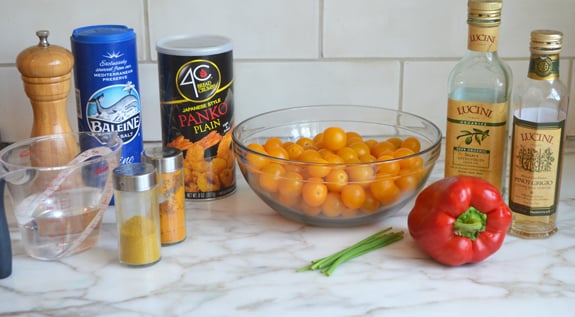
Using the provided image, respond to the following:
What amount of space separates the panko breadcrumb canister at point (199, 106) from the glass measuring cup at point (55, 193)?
4.6 inches

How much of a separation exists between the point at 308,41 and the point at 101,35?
15.4 inches

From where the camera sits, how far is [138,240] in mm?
1009

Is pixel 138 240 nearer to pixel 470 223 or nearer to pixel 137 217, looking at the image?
pixel 137 217

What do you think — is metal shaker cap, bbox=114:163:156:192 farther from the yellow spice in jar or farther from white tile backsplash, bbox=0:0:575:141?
white tile backsplash, bbox=0:0:575:141

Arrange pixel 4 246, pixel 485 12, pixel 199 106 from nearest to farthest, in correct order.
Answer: pixel 4 246
pixel 485 12
pixel 199 106

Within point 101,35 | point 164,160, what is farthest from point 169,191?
point 101,35

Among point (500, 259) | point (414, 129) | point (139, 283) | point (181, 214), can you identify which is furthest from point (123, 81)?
point (500, 259)

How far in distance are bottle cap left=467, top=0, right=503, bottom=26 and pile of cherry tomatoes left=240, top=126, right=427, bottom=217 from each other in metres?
0.21

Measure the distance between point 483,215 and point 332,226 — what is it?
0.23 meters

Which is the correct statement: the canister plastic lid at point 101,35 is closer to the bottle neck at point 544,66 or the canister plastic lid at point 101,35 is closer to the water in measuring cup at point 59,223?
the water in measuring cup at point 59,223

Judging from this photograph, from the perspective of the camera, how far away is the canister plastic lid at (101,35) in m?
1.12

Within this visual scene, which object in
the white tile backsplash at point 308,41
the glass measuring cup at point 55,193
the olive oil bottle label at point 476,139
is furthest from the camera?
the white tile backsplash at point 308,41

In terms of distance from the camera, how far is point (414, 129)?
4.19 ft

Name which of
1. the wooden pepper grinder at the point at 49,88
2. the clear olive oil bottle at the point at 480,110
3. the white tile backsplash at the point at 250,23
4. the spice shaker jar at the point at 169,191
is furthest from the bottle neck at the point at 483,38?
the wooden pepper grinder at the point at 49,88
